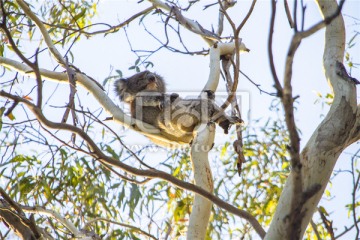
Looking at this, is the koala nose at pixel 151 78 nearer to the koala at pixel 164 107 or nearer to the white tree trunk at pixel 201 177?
the koala at pixel 164 107

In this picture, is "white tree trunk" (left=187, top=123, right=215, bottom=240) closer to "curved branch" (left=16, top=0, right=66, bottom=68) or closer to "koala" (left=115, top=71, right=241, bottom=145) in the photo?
"koala" (left=115, top=71, right=241, bottom=145)

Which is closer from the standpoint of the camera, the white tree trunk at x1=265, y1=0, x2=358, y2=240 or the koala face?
the white tree trunk at x1=265, y1=0, x2=358, y2=240

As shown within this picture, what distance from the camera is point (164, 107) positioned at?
4.25 m

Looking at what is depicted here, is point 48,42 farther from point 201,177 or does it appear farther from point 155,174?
point 155,174

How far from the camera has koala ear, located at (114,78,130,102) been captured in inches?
196

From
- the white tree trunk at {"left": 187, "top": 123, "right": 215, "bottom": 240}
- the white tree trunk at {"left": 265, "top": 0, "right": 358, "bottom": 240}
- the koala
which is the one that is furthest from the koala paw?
the white tree trunk at {"left": 265, "top": 0, "right": 358, "bottom": 240}

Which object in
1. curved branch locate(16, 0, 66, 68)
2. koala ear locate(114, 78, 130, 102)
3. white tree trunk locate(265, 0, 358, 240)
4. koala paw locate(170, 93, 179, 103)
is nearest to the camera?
white tree trunk locate(265, 0, 358, 240)

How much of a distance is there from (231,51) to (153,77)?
1.56 m

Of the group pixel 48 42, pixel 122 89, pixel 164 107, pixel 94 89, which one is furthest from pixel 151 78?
pixel 94 89

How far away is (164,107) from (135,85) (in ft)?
2.94

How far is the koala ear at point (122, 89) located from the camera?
16.4 feet

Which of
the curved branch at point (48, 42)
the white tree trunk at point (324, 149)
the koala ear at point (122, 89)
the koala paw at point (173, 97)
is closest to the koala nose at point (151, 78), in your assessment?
the koala ear at point (122, 89)

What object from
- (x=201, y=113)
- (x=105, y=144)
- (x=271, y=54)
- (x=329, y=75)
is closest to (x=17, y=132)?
(x=105, y=144)

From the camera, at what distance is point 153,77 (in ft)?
16.6
